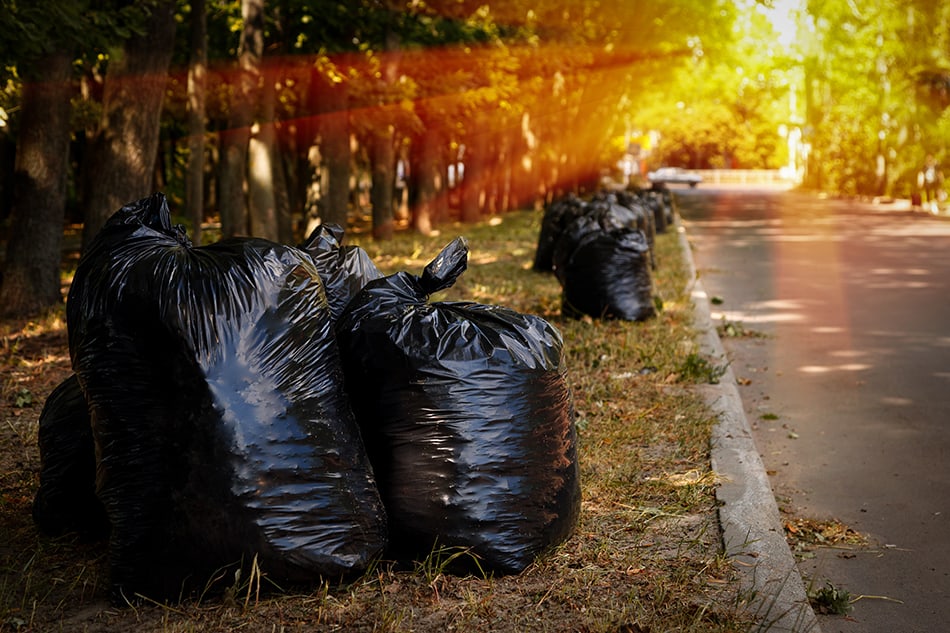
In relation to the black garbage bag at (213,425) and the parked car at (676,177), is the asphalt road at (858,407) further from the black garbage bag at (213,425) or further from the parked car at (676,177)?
the parked car at (676,177)

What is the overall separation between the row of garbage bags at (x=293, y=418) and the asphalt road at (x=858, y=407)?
1132 mm

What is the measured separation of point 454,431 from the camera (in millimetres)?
3279

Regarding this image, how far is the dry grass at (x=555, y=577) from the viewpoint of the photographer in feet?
9.58

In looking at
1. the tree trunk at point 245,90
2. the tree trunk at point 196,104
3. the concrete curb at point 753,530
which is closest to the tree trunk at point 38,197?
the tree trunk at point 196,104

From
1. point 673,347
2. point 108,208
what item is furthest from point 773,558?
point 108,208

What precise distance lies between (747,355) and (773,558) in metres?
4.69

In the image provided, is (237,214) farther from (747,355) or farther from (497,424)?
(497,424)

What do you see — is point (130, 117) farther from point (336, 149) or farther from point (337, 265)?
point (336, 149)

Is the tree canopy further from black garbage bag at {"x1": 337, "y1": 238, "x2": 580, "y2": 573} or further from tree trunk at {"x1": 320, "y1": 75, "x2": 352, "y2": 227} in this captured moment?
black garbage bag at {"x1": 337, "y1": 238, "x2": 580, "y2": 573}

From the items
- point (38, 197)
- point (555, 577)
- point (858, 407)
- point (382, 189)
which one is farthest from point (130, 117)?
point (382, 189)

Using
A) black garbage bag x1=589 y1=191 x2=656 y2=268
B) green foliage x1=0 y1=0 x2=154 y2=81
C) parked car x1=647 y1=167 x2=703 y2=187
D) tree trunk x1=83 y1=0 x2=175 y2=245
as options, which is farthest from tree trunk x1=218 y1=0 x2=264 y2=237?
parked car x1=647 y1=167 x2=703 y2=187

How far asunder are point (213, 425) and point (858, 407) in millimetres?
4598

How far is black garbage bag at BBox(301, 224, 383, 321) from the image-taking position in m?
4.18

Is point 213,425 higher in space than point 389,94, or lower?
lower
